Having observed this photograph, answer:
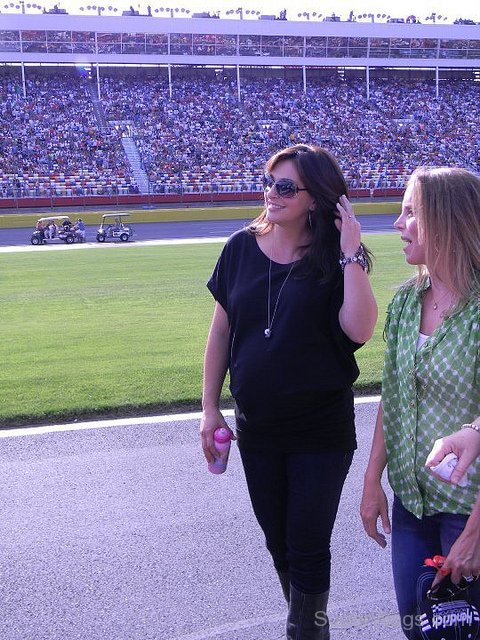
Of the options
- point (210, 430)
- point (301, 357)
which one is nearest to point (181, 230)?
point (210, 430)

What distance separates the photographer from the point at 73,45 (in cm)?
5078

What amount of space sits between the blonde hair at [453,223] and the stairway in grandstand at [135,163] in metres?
41.9

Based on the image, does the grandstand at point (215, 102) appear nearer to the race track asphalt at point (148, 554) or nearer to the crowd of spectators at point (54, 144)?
the crowd of spectators at point (54, 144)

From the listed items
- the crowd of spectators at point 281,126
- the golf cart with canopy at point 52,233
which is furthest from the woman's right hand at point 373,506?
the crowd of spectators at point 281,126

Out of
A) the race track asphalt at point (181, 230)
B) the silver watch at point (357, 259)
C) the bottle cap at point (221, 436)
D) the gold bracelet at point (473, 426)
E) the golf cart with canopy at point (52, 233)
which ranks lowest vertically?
the race track asphalt at point (181, 230)

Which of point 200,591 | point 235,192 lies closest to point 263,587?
point 200,591

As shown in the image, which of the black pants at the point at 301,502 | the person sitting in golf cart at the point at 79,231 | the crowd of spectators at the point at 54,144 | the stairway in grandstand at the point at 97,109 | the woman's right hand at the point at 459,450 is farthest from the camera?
the stairway in grandstand at the point at 97,109

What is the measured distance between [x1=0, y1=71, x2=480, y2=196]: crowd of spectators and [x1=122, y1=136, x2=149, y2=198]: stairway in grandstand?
367mm

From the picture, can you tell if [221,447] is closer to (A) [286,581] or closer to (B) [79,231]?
(A) [286,581]

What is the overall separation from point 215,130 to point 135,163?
7.15m

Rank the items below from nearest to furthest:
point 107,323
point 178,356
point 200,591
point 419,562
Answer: point 419,562 → point 200,591 → point 178,356 → point 107,323

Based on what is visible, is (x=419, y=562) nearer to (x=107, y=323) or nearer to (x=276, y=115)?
(x=107, y=323)

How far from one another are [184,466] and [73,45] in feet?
167

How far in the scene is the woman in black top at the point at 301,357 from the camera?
8.70ft
